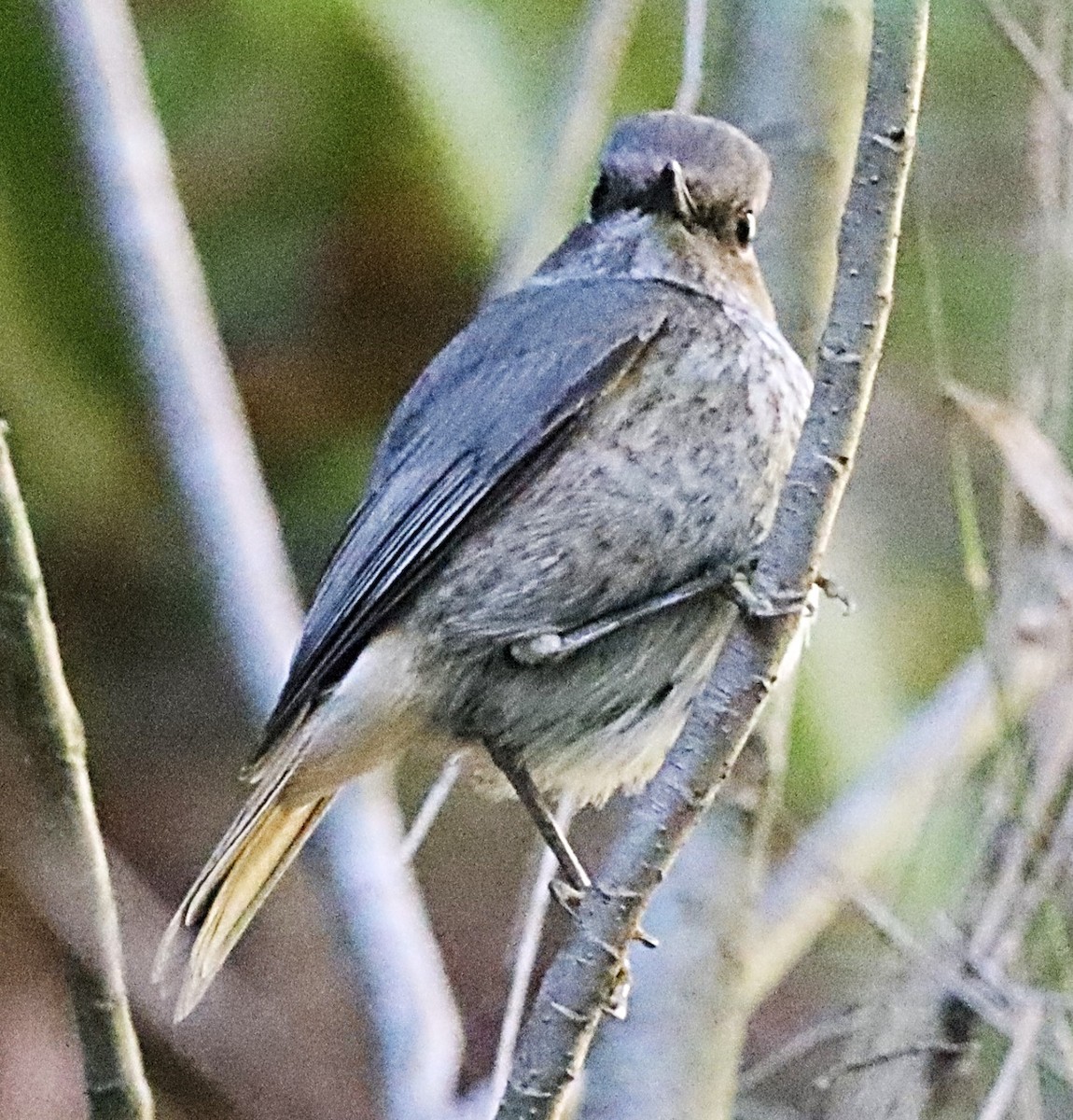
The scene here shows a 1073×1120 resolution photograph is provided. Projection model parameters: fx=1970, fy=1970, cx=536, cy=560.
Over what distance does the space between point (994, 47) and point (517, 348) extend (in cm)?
148

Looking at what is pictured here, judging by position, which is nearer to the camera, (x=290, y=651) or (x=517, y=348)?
(x=517, y=348)

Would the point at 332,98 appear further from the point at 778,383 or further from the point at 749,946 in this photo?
the point at 749,946

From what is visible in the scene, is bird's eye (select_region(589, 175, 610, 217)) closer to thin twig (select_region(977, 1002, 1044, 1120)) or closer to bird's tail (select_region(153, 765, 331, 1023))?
bird's tail (select_region(153, 765, 331, 1023))

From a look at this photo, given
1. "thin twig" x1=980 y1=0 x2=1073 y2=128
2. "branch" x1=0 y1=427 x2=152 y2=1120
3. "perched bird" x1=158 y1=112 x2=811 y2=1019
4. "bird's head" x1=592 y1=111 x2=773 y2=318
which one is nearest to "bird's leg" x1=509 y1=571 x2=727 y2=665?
"perched bird" x1=158 y1=112 x2=811 y2=1019

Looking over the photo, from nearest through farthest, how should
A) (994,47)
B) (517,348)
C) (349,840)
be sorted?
(517,348) → (349,840) → (994,47)

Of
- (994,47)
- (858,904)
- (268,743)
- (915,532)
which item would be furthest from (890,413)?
(268,743)

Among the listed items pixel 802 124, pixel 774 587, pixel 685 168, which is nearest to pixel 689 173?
pixel 685 168

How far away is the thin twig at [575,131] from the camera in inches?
97.2

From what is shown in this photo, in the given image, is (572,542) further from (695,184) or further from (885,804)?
(885,804)

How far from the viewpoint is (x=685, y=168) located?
205 cm

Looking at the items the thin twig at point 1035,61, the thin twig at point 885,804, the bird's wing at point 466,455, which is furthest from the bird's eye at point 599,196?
the thin twig at point 885,804

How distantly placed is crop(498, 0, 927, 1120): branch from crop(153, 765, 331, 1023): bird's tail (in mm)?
547

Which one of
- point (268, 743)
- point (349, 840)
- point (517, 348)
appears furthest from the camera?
point (349, 840)

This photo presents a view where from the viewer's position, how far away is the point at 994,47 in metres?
3.25
